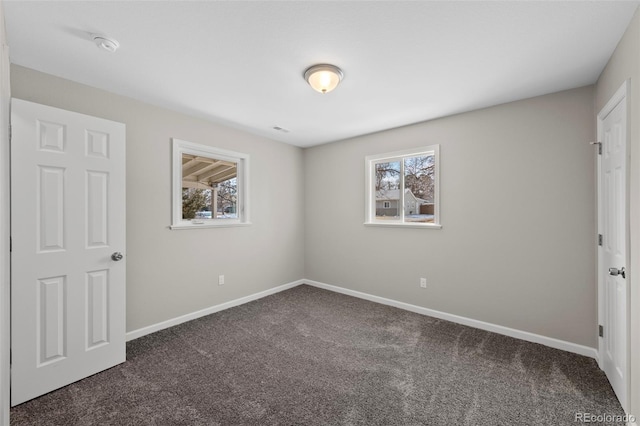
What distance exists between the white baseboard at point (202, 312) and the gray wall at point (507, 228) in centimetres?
143

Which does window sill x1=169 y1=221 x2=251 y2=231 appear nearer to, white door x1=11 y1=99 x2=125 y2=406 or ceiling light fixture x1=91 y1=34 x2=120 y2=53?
white door x1=11 y1=99 x2=125 y2=406

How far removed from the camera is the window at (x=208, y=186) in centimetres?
327

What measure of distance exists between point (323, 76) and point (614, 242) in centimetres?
249

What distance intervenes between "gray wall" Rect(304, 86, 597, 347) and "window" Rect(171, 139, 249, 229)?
1836 mm

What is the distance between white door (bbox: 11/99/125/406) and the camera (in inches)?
76.3

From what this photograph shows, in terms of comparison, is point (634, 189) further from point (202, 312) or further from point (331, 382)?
point (202, 312)

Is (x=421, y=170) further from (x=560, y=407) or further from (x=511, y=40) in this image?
(x=560, y=407)

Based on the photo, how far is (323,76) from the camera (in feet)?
7.27

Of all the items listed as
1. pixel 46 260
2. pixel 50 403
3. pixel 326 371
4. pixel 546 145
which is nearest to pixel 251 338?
pixel 326 371

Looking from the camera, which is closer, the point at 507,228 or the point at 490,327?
the point at 507,228

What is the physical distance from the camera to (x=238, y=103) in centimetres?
296

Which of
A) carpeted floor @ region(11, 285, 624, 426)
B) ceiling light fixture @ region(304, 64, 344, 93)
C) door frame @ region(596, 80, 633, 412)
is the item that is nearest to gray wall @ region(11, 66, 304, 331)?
carpeted floor @ region(11, 285, 624, 426)

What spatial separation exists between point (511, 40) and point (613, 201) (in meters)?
1.40

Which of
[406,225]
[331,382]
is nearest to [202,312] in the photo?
[331,382]
